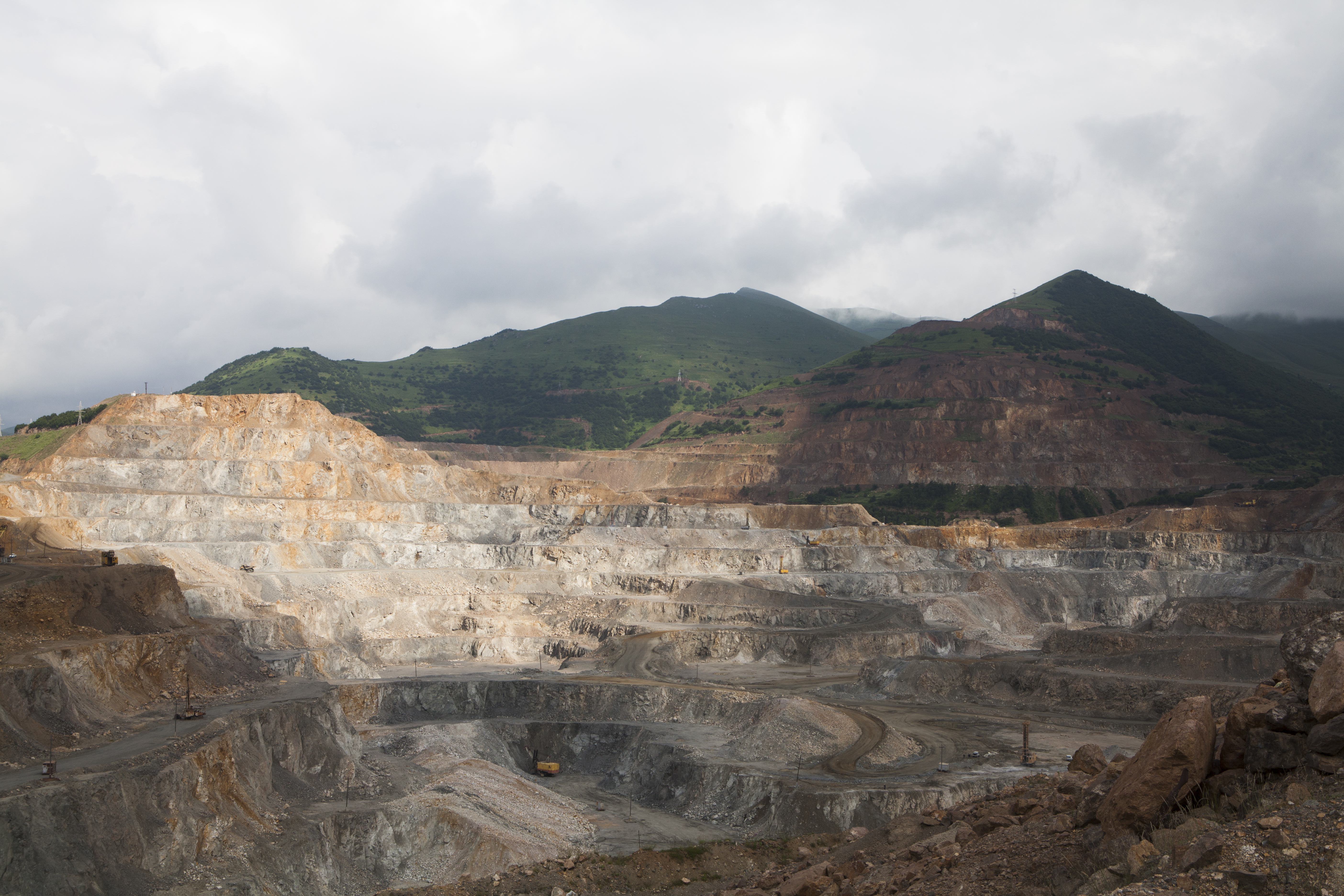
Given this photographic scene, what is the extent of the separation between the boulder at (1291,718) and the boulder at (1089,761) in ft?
24.6

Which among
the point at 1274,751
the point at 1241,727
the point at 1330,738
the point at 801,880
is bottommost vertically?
the point at 801,880

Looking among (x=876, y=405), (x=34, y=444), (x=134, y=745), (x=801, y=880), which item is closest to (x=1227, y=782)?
(x=801, y=880)

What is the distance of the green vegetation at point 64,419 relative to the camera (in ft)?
395

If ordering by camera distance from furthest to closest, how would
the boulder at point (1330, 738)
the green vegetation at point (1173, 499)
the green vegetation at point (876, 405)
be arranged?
1. the green vegetation at point (876, 405)
2. the green vegetation at point (1173, 499)
3. the boulder at point (1330, 738)

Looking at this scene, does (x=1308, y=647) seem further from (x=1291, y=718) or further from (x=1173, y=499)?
(x=1173, y=499)

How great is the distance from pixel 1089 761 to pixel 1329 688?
8939 mm

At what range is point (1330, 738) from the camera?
13.7 meters

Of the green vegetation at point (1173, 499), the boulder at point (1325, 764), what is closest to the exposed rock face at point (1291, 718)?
the boulder at point (1325, 764)

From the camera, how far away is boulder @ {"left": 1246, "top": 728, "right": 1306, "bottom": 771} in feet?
46.3

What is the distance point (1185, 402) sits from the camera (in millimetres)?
178750

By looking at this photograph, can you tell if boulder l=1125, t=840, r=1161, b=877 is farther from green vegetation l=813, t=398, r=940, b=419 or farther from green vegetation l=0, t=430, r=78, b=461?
green vegetation l=813, t=398, r=940, b=419

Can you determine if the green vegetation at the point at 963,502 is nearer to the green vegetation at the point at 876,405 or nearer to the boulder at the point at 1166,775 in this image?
the green vegetation at the point at 876,405

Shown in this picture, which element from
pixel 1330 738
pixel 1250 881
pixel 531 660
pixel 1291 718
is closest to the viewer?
pixel 1250 881

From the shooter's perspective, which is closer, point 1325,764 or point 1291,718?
point 1325,764
